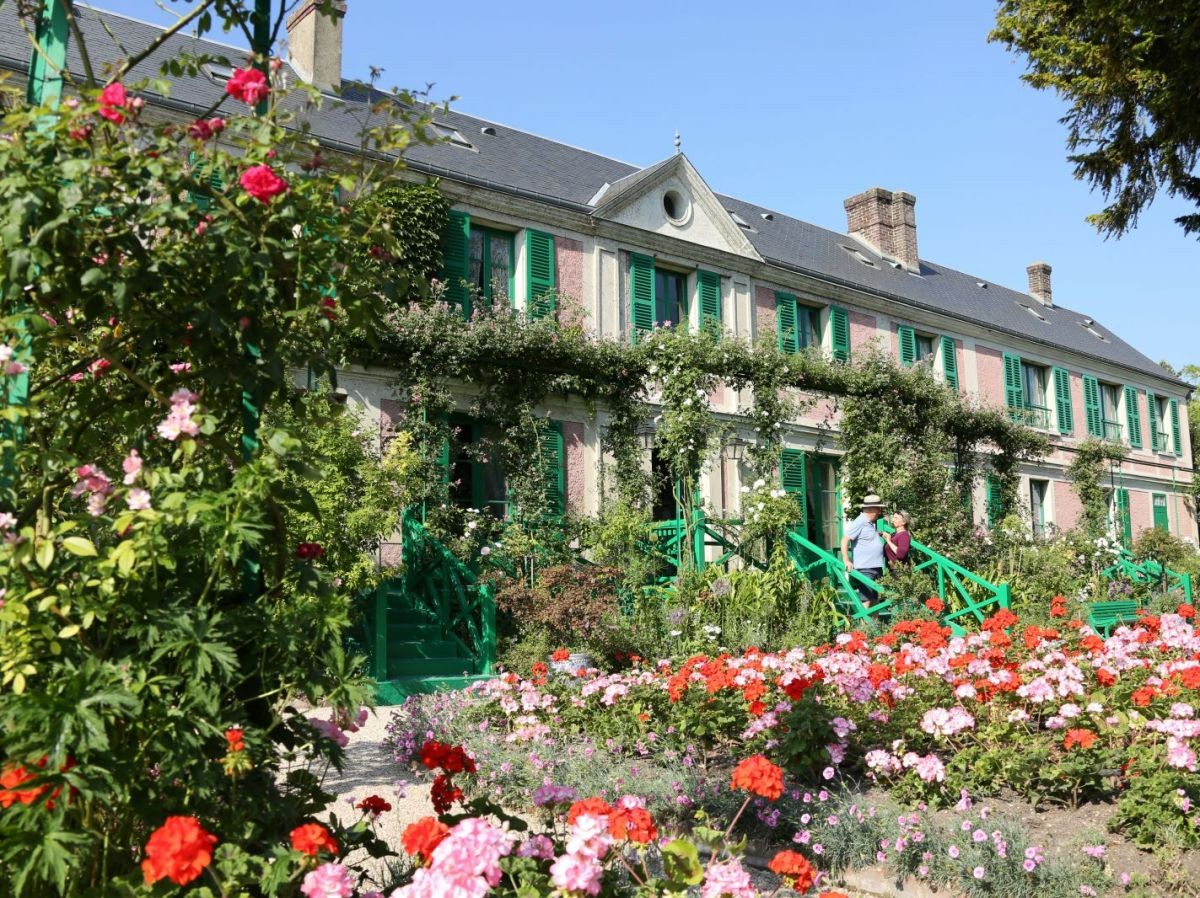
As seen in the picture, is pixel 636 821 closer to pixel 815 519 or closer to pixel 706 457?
pixel 706 457

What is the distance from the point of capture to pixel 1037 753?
158 inches

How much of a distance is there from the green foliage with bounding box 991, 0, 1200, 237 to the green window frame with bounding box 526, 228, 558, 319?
5762 millimetres

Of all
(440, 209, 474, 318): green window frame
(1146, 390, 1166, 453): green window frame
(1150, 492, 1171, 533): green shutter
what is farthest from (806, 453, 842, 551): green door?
(1146, 390, 1166, 453): green window frame

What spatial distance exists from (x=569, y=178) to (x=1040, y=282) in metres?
16.8

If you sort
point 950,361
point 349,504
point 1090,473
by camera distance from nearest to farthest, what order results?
1. point 349,504
2. point 950,361
3. point 1090,473

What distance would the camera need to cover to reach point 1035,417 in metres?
18.4

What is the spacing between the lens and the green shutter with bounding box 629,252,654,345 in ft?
43.5

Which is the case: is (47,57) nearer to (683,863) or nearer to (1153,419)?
(683,863)

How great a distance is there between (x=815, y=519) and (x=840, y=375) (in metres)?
3.30

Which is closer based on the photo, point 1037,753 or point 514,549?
point 1037,753

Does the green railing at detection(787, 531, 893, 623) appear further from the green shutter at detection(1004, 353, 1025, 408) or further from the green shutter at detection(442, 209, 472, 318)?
the green shutter at detection(1004, 353, 1025, 408)

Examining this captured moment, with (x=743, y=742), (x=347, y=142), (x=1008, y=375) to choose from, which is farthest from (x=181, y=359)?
(x=1008, y=375)

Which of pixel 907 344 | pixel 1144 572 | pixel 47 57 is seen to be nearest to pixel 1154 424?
pixel 907 344

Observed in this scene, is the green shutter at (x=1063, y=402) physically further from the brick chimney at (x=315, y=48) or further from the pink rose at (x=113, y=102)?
the pink rose at (x=113, y=102)
